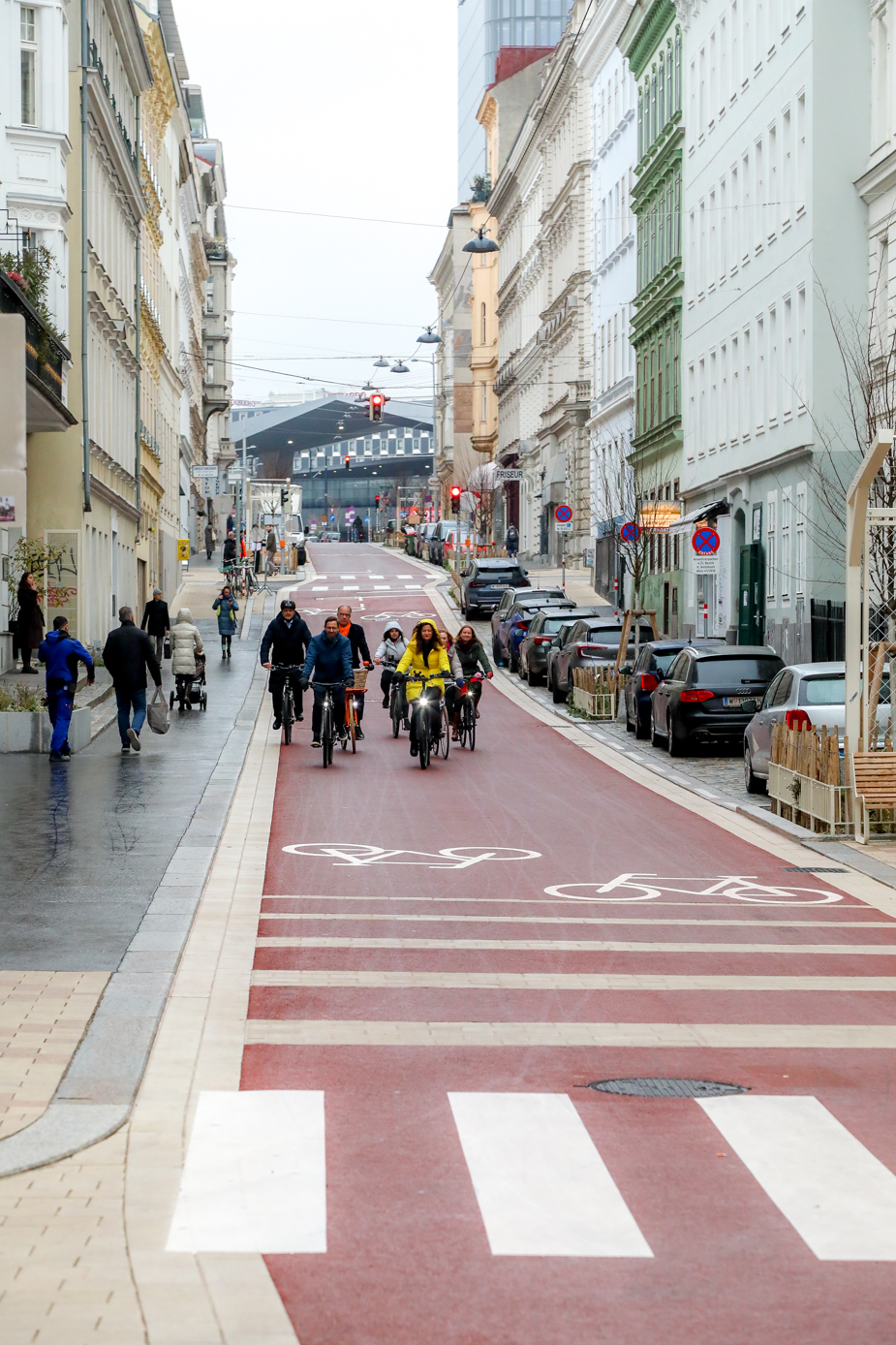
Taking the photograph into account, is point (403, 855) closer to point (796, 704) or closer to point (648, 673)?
point (796, 704)

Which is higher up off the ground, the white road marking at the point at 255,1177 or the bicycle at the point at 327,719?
the bicycle at the point at 327,719

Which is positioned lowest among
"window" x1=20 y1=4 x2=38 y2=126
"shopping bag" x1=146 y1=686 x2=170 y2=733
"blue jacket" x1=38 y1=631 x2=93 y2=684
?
"shopping bag" x1=146 y1=686 x2=170 y2=733

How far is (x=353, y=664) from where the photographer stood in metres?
25.9

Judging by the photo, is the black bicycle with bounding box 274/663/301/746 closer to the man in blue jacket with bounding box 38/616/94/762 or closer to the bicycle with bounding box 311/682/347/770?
the bicycle with bounding box 311/682/347/770

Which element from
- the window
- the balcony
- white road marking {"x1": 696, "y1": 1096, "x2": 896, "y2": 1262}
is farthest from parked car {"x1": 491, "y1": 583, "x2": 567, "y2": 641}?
white road marking {"x1": 696, "y1": 1096, "x2": 896, "y2": 1262}

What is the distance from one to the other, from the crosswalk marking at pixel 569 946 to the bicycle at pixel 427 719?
11.8 meters

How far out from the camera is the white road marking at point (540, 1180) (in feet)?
17.9

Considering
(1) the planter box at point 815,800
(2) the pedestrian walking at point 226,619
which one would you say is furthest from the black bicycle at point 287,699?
(2) the pedestrian walking at point 226,619

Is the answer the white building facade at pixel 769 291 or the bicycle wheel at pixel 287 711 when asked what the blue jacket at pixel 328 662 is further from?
the white building facade at pixel 769 291

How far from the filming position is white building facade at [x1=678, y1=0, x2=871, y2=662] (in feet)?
123

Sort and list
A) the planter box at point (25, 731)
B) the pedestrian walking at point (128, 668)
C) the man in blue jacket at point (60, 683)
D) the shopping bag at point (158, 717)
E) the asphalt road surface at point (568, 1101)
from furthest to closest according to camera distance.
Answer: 1. the pedestrian walking at point (128, 668)
2. the shopping bag at point (158, 717)
3. the planter box at point (25, 731)
4. the man in blue jacket at point (60, 683)
5. the asphalt road surface at point (568, 1101)

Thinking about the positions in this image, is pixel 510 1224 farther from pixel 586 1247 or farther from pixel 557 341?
pixel 557 341

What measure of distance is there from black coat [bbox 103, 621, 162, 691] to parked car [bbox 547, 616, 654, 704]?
38.5 feet

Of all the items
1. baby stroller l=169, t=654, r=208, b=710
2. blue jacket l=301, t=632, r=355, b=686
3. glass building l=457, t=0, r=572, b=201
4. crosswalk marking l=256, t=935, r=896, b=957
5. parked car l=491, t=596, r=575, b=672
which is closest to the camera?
crosswalk marking l=256, t=935, r=896, b=957
